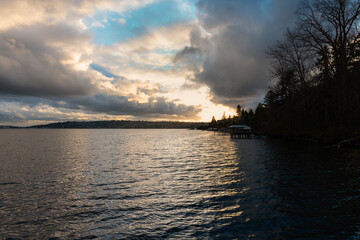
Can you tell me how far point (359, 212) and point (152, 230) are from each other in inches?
382

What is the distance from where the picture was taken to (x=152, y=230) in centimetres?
898

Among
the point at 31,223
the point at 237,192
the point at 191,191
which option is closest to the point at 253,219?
the point at 237,192

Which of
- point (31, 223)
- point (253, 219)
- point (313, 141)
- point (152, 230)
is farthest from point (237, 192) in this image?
point (313, 141)

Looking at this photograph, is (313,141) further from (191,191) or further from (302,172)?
(191,191)

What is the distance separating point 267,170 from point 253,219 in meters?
12.3

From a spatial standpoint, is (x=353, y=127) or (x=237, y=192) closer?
(x=237, y=192)

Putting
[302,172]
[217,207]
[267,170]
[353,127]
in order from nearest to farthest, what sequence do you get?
[217,207]
[302,172]
[267,170]
[353,127]

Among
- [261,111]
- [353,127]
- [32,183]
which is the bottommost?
[32,183]

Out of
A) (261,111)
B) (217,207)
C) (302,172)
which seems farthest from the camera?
(261,111)

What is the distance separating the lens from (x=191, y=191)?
14.7 meters

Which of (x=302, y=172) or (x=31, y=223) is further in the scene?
(x=302, y=172)

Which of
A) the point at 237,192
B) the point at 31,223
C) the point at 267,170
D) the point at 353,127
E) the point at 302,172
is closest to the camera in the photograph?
the point at 31,223

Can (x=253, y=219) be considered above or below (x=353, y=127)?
below

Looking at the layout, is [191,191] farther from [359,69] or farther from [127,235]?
[359,69]
